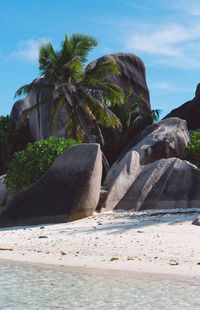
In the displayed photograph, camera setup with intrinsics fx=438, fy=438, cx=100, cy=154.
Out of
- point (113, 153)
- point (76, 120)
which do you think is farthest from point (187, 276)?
point (113, 153)

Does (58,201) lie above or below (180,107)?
below

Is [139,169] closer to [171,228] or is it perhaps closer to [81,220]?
[81,220]

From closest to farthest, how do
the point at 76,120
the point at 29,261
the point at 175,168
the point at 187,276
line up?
the point at 187,276, the point at 29,261, the point at 175,168, the point at 76,120

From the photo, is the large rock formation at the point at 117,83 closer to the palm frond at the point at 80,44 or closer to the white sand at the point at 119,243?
the palm frond at the point at 80,44

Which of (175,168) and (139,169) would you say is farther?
(139,169)

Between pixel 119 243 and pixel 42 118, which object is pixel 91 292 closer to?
pixel 119 243

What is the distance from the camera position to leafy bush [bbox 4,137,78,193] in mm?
14227

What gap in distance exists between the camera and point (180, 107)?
3641 cm

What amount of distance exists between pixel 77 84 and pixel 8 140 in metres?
8.29

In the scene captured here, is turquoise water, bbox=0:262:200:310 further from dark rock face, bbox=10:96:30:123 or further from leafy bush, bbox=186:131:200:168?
dark rock face, bbox=10:96:30:123

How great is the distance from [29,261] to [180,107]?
3039cm

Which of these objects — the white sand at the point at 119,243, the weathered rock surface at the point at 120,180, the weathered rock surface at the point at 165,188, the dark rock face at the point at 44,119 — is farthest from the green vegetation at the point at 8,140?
the white sand at the point at 119,243

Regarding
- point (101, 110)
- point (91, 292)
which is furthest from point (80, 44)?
point (91, 292)

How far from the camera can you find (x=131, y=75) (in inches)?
1318
